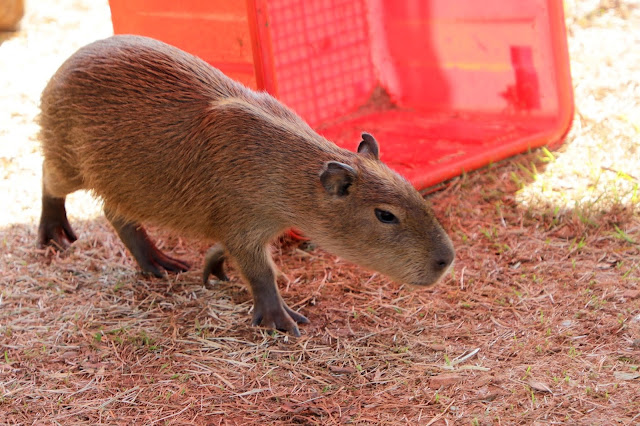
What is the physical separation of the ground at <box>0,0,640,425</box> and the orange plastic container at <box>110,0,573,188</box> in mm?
402

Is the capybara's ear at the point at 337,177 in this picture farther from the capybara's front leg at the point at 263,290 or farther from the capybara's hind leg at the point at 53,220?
the capybara's hind leg at the point at 53,220

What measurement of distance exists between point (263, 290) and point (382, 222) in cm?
75

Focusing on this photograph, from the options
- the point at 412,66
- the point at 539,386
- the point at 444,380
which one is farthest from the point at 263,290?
the point at 412,66

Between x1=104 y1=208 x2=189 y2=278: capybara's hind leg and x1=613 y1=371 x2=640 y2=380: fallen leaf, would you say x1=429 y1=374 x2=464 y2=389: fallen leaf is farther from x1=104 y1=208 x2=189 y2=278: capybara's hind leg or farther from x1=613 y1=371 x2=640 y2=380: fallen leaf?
x1=104 y1=208 x2=189 y2=278: capybara's hind leg

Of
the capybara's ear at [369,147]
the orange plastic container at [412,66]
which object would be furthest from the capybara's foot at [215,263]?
the orange plastic container at [412,66]

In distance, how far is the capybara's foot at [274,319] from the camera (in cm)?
374

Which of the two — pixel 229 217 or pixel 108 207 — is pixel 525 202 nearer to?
pixel 229 217

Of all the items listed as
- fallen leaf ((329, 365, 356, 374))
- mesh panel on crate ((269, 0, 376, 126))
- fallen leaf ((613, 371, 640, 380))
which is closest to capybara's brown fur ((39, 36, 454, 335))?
fallen leaf ((329, 365, 356, 374))

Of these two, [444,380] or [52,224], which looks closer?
[444,380]

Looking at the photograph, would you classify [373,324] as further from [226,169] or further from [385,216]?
[226,169]

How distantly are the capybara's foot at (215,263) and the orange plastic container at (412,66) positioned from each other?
122 cm

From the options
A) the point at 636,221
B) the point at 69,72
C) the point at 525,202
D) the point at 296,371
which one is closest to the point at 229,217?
the point at 296,371

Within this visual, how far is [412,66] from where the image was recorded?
20.9ft

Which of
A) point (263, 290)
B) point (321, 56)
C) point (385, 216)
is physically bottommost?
point (263, 290)
